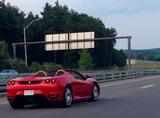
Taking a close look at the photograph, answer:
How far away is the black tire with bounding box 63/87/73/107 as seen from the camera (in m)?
16.6

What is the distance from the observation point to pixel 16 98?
16.5 m

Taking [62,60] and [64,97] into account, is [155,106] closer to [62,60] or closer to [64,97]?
[64,97]

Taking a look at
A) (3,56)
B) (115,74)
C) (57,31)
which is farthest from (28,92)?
(57,31)

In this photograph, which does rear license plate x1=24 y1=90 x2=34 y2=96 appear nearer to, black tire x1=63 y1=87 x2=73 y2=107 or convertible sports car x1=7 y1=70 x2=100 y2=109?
convertible sports car x1=7 y1=70 x2=100 y2=109

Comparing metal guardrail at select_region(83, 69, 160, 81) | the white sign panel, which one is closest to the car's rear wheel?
metal guardrail at select_region(83, 69, 160, 81)

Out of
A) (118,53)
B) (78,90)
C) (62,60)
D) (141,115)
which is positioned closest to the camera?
(141,115)

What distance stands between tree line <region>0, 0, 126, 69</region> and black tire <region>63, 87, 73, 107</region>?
7385 centimetres

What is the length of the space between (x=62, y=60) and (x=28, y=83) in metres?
90.5

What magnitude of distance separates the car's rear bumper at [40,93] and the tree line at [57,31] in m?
74.4

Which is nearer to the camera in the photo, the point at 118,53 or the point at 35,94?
the point at 35,94

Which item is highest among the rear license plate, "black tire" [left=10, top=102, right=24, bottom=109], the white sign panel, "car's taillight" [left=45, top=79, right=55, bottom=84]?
the white sign panel

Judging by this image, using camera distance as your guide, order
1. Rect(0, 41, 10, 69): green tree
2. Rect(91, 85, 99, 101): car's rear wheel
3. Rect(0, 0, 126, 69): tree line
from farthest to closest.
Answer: Rect(0, 0, 126, 69): tree line < Rect(0, 41, 10, 69): green tree < Rect(91, 85, 99, 101): car's rear wheel

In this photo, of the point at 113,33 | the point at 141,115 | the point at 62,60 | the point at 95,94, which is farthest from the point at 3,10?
the point at 141,115

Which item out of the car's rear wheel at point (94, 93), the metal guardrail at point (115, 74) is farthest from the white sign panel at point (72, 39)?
the car's rear wheel at point (94, 93)
